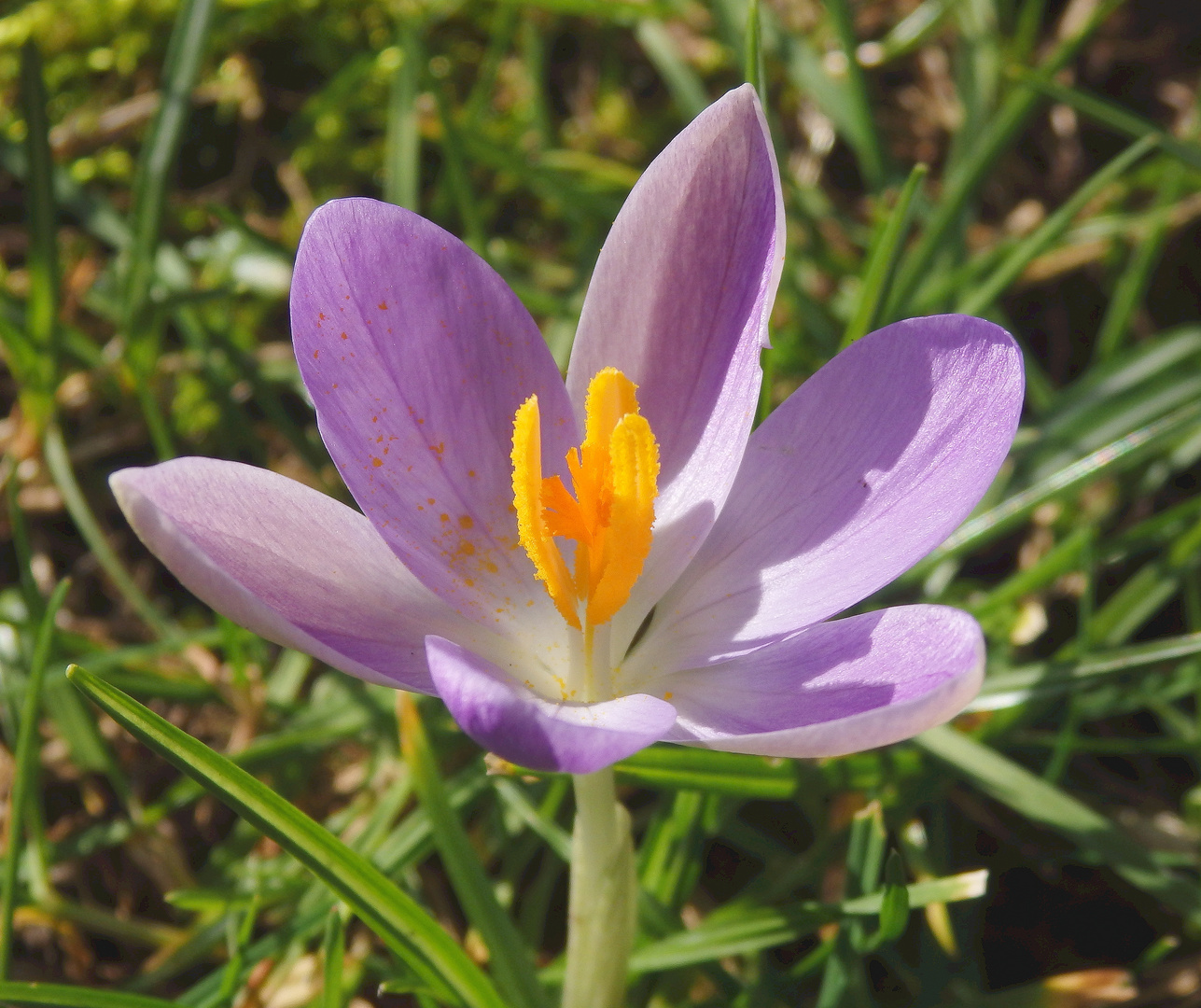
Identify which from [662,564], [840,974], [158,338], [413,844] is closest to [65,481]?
[158,338]

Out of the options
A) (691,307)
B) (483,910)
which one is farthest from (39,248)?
(483,910)

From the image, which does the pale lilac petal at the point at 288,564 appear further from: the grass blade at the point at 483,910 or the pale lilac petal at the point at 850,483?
the pale lilac petal at the point at 850,483

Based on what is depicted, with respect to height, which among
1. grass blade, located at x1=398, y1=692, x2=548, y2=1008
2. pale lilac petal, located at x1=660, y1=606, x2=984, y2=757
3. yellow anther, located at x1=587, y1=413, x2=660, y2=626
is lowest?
grass blade, located at x1=398, y1=692, x2=548, y2=1008

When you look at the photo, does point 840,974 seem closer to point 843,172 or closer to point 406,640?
point 406,640

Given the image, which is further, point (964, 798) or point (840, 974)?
point (964, 798)

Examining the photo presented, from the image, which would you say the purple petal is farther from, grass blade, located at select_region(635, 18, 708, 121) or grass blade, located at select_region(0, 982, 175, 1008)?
grass blade, located at select_region(635, 18, 708, 121)

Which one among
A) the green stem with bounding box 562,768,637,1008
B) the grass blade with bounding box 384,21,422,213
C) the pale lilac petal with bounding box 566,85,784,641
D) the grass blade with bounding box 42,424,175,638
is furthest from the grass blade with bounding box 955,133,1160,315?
the grass blade with bounding box 42,424,175,638
